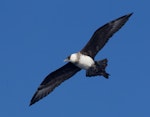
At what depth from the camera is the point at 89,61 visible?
1703 centimetres

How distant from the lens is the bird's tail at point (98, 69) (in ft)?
54.5

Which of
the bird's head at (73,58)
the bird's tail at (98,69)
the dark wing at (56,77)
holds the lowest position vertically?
the bird's tail at (98,69)

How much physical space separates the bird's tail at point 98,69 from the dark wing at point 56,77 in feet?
3.89

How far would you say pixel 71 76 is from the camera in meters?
17.9

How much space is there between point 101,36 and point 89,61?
1.01 m

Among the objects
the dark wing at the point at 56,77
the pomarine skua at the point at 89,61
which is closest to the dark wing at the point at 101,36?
the pomarine skua at the point at 89,61

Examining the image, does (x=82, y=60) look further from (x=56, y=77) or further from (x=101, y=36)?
(x=56, y=77)

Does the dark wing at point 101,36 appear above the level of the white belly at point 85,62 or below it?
above

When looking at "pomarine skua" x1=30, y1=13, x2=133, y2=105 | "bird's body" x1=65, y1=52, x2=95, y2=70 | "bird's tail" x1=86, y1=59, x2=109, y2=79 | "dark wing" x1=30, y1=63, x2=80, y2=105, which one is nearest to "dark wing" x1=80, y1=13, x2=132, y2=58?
"pomarine skua" x1=30, y1=13, x2=133, y2=105

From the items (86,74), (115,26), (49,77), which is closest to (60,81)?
(49,77)

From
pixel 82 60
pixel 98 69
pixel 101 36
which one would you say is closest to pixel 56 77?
pixel 82 60

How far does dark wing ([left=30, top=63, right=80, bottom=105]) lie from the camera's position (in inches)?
703

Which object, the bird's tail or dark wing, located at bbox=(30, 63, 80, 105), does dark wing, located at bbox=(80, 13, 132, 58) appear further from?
dark wing, located at bbox=(30, 63, 80, 105)

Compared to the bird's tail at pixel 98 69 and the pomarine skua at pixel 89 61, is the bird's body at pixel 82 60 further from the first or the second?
the bird's tail at pixel 98 69
